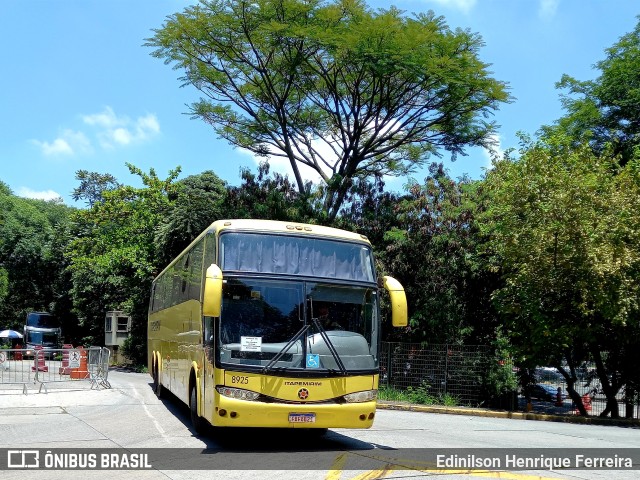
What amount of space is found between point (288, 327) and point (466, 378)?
13464 millimetres

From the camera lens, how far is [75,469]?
9000 mm

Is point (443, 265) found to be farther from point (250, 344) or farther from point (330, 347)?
point (250, 344)

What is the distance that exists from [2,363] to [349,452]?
47.4ft

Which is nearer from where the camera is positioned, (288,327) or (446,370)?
(288,327)

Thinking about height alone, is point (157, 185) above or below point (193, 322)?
above

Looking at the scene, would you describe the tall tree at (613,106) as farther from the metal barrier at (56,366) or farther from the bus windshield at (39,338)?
the bus windshield at (39,338)

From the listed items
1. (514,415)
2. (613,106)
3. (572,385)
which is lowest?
(514,415)

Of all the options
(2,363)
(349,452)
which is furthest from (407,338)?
(349,452)

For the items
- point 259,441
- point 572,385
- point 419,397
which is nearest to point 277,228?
point 259,441

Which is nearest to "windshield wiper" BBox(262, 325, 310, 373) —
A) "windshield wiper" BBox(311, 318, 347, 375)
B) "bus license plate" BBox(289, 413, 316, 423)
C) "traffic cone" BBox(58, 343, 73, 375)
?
"windshield wiper" BBox(311, 318, 347, 375)

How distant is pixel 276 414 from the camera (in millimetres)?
10203

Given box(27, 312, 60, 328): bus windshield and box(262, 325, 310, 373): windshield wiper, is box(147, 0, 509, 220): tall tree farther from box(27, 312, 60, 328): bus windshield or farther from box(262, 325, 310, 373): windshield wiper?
box(27, 312, 60, 328): bus windshield

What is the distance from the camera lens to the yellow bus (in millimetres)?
10227

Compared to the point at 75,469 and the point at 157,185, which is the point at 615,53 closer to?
the point at 157,185
